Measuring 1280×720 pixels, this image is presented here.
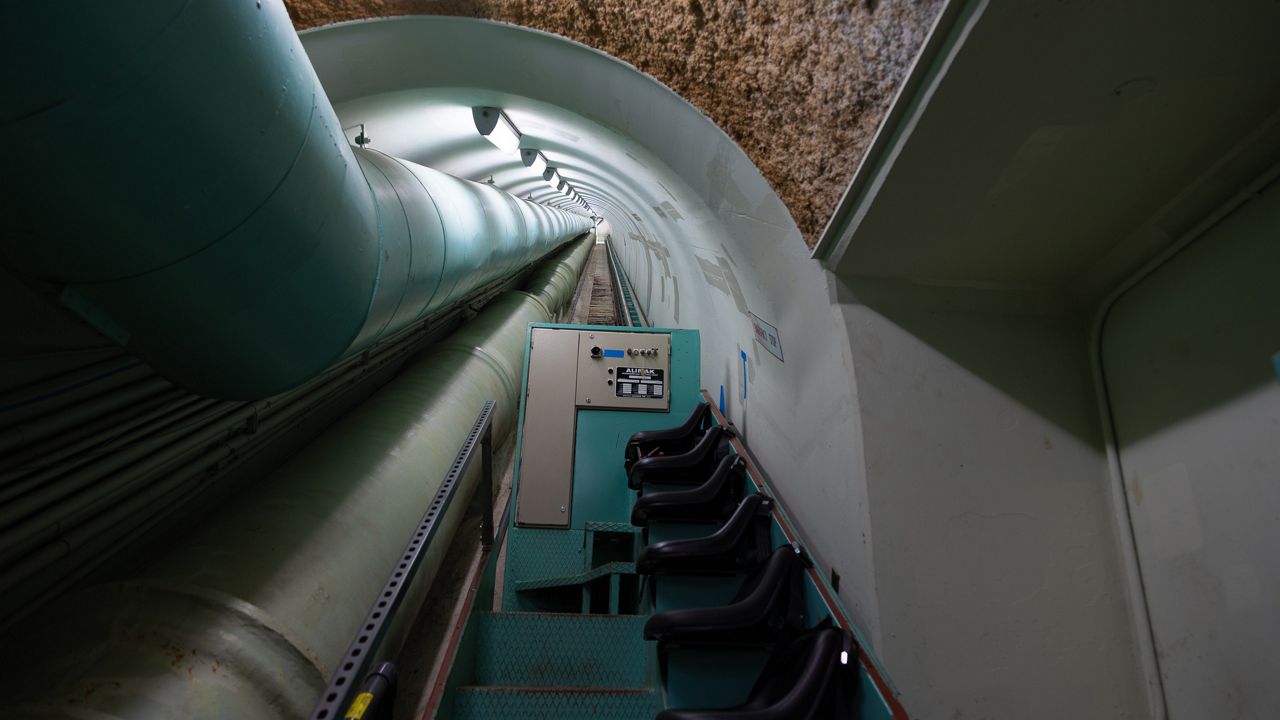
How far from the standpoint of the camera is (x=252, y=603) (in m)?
1.33

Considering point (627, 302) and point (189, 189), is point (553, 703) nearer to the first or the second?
point (189, 189)

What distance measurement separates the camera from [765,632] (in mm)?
1540

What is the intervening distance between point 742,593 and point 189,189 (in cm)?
167

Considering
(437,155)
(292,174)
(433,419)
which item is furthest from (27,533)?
(437,155)

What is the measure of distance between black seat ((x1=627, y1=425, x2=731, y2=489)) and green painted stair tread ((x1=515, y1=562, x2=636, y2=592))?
0.38m

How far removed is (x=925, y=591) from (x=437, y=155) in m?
3.50

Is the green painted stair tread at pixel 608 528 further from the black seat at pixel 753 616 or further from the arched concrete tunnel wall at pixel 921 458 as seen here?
the black seat at pixel 753 616

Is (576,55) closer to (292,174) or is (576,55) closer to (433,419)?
(292,174)

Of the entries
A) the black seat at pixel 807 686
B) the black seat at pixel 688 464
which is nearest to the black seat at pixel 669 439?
the black seat at pixel 688 464

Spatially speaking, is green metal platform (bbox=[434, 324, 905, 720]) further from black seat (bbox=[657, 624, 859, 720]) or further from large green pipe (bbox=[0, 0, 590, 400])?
large green pipe (bbox=[0, 0, 590, 400])

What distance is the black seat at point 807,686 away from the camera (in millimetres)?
1163

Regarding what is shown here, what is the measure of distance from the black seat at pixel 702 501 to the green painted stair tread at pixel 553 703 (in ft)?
1.95

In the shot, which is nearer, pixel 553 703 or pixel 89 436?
pixel 89 436

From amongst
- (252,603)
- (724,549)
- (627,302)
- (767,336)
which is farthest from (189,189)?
(627,302)
